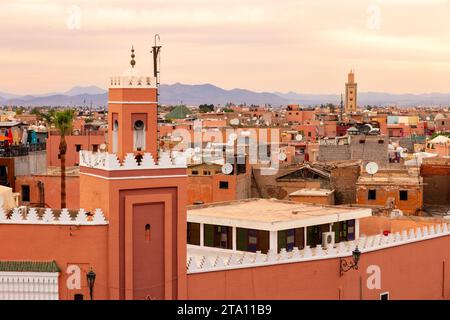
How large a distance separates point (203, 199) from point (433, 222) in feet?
38.1

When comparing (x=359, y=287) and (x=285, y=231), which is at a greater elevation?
(x=285, y=231)

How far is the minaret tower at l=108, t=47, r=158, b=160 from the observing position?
58.6 feet

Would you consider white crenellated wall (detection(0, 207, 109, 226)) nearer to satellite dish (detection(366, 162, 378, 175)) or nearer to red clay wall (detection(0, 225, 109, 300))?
red clay wall (detection(0, 225, 109, 300))

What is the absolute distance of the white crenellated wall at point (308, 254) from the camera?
753 inches

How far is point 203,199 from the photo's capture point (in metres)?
35.4

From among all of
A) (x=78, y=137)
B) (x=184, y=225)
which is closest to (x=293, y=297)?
(x=184, y=225)

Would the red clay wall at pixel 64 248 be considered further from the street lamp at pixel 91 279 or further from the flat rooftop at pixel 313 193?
the flat rooftop at pixel 313 193

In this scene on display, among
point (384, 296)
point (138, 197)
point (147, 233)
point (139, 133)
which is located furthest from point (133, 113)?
point (384, 296)

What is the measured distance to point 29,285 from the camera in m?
17.6

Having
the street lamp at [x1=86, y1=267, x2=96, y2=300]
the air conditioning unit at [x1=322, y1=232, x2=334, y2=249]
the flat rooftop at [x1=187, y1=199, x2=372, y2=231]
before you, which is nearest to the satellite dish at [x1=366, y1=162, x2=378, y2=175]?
the flat rooftop at [x1=187, y1=199, x2=372, y2=231]

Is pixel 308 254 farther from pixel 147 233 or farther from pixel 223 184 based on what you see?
pixel 223 184

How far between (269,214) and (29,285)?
7.92 meters

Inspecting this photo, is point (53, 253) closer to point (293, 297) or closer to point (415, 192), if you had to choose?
point (293, 297)
